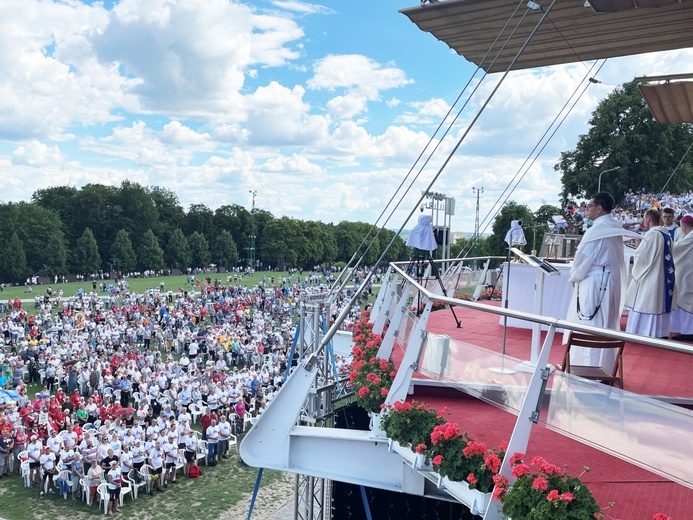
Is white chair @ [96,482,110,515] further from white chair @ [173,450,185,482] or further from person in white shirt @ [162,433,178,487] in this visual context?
white chair @ [173,450,185,482]

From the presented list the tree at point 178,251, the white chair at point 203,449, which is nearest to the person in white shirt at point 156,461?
the white chair at point 203,449

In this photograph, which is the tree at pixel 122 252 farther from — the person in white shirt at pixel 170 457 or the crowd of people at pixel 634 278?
the crowd of people at pixel 634 278

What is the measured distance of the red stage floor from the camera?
3711 mm

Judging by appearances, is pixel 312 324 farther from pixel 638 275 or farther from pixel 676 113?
pixel 676 113

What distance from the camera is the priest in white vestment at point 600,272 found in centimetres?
592

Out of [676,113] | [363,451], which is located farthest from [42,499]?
[676,113]

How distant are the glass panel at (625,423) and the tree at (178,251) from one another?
3519 inches

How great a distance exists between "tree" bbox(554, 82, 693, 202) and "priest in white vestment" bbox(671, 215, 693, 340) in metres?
34.9

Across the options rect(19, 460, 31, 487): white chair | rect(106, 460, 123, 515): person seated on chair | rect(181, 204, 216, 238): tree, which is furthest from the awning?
rect(181, 204, 216, 238): tree

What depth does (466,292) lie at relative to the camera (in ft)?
41.3

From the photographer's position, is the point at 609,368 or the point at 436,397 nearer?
the point at 609,368

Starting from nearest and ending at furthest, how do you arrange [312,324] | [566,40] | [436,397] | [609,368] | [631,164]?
1. [609,368]
2. [436,397]
3. [312,324]
4. [566,40]
5. [631,164]

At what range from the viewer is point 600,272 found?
19.6 feet

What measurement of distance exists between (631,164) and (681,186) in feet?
13.7
